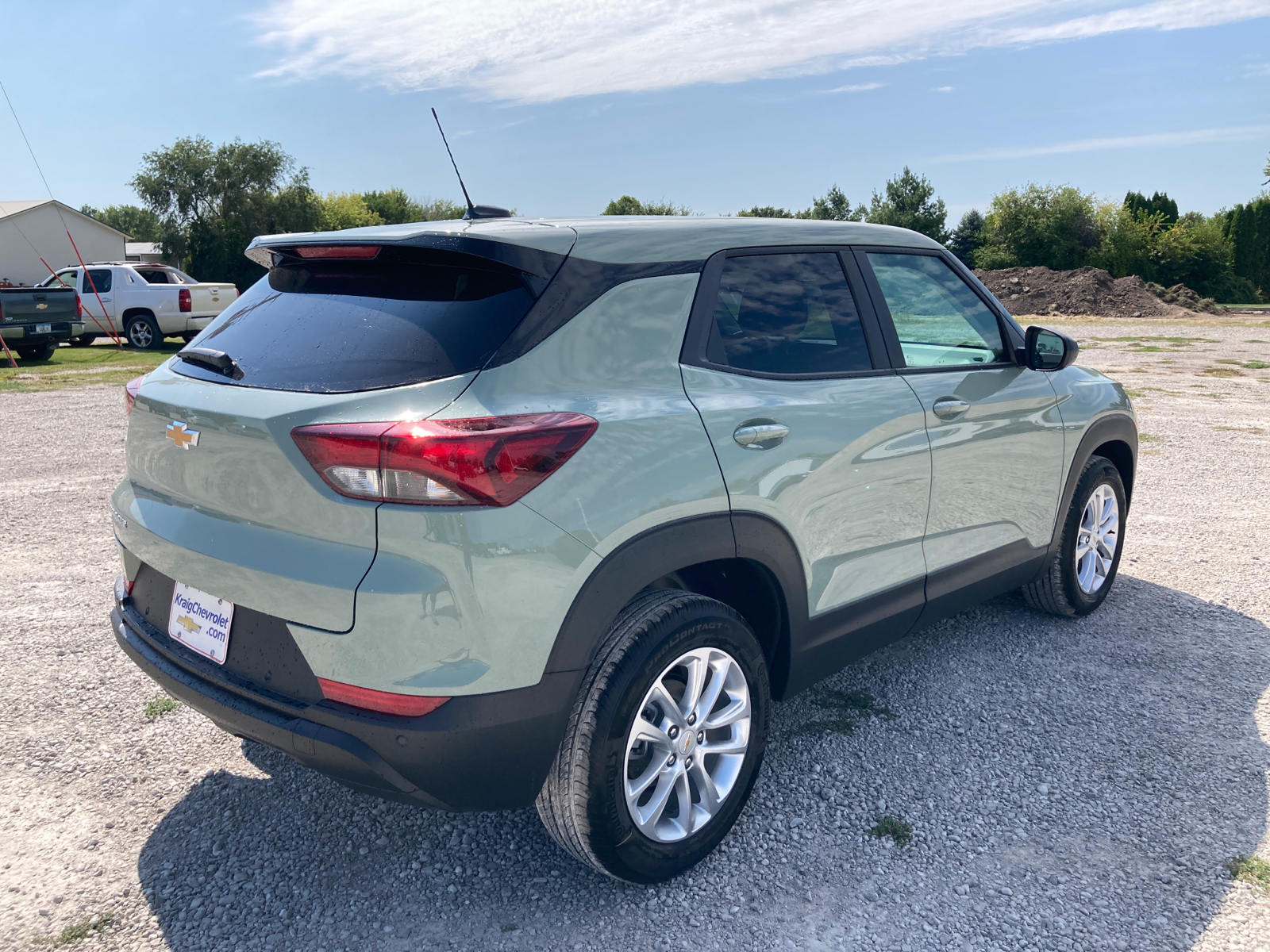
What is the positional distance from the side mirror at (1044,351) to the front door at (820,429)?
928 mm

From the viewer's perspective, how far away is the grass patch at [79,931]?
235 centimetres

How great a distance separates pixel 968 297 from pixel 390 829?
2991 mm

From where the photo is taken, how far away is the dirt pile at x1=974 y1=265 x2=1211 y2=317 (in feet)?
123

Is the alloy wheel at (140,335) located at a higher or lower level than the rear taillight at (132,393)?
lower

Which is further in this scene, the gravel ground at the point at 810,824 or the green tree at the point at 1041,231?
the green tree at the point at 1041,231

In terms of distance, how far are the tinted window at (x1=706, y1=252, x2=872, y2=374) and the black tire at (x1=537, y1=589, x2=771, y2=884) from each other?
2.45 ft

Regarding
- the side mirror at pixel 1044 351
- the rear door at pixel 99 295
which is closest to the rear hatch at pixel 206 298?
the rear door at pixel 99 295

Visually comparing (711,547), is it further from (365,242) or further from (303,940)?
(303,940)

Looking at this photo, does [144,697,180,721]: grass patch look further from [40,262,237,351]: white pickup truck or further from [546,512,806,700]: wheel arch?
[40,262,237,351]: white pickup truck

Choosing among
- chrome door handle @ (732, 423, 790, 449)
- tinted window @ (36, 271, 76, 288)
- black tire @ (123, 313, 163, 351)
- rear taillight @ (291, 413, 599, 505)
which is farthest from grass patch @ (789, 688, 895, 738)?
tinted window @ (36, 271, 76, 288)

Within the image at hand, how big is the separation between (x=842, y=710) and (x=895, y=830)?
0.83m

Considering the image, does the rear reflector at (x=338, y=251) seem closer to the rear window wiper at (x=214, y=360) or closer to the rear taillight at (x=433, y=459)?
the rear window wiper at (x=214, y=360)

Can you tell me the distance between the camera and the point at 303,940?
238 cm

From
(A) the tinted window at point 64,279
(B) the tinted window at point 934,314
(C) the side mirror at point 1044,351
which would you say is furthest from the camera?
(A) the tinted window at point 64,279
